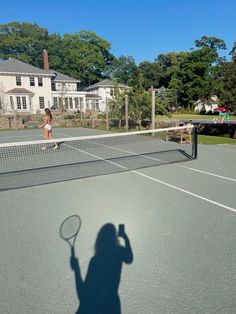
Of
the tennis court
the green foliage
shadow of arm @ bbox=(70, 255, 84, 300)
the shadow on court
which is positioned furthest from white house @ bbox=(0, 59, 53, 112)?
shadow of arm @ bbox=(70, 255, 84, 300)

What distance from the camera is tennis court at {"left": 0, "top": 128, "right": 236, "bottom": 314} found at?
263cm

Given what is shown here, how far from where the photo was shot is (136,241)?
12.4 ft

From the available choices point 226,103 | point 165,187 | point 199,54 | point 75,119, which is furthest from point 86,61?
point 165,187

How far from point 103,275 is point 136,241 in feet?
3.00

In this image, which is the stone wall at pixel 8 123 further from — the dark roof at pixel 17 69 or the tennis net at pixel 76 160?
the dark roof at pixel 17 69

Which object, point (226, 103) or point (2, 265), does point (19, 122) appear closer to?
point (226, 103)

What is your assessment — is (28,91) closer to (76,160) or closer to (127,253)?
(76,160)

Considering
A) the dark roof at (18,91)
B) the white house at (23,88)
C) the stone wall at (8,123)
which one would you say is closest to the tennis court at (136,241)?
the stone wall at (8,123)

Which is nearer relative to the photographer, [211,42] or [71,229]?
[71,229]

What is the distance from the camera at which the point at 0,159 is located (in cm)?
1004

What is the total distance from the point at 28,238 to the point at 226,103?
14.3m

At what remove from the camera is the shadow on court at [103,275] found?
2547 millimetres

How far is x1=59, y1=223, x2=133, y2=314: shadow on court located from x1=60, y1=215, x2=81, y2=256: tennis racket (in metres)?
0.24

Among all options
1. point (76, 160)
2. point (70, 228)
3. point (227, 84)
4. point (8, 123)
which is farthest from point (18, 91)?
point (70, 228)
